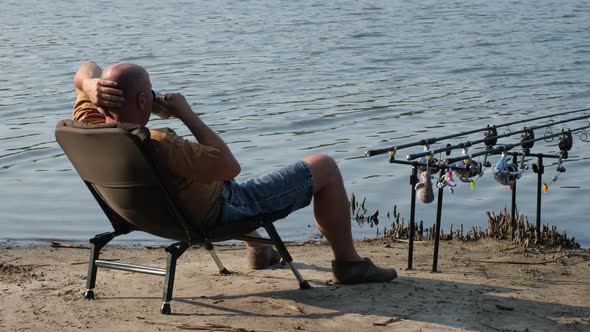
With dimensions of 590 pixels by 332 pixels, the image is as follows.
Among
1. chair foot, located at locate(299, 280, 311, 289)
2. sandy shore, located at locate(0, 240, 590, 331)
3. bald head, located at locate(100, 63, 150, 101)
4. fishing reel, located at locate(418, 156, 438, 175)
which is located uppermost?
bald head, located at locate(100, 63, 150, 101)

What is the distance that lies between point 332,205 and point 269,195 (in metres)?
0.35

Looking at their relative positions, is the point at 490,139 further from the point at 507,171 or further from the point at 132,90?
the point at 132,90

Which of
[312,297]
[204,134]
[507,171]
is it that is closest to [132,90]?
[204,134]

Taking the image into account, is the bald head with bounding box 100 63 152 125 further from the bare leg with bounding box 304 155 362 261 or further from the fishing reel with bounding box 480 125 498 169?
the fishing reel with bounding box 480 125 498 169

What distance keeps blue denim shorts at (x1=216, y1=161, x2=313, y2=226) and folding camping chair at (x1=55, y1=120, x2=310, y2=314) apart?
0.05m

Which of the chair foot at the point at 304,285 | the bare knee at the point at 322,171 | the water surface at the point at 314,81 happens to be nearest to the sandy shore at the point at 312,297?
the chair foot at the point at 304,285

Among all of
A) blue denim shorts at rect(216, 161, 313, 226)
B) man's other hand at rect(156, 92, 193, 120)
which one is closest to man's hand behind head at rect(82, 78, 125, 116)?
man's other hand at rect(156, 92, 193, 120)

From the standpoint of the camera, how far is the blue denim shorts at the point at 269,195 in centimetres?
528

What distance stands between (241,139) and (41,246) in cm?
393

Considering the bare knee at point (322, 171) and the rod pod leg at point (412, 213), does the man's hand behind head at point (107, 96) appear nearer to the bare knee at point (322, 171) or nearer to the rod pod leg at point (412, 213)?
the bare knee at point (322, 171)

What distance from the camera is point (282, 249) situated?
18.0 feet

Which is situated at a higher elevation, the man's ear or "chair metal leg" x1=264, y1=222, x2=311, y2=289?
the man's ear

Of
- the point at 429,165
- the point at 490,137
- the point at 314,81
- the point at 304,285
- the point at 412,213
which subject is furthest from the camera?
the point at 314,81

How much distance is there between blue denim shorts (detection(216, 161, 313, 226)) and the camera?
5277 mm
